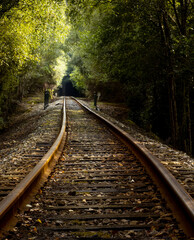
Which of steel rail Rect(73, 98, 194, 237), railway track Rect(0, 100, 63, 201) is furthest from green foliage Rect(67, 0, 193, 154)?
railway track Rect(0, 100, 63, 201)

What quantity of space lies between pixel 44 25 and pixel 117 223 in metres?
10.8

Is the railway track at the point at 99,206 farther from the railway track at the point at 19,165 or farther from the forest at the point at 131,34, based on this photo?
the forest at the point at 131,34

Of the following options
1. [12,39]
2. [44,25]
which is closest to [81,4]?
[44,25]

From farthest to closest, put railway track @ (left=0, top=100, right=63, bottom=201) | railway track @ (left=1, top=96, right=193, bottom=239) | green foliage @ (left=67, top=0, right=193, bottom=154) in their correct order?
1. green foliage @ (left=67, top=0, right=193, bottom=154)
2. railway track @ (left=0, top=100, right=63, bottom=201)
3. railway track @ (left=1, top=96, right=193, bottom=239)

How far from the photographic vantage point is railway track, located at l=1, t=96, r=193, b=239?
256 centimetres

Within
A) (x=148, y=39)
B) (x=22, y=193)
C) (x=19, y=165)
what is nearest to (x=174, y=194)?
(x=22, y=193)

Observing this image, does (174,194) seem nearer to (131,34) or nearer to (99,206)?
(99,206)

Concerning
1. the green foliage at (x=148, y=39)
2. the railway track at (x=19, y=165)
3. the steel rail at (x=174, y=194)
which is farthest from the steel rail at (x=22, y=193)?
the green foliage at (x=148, y=39)

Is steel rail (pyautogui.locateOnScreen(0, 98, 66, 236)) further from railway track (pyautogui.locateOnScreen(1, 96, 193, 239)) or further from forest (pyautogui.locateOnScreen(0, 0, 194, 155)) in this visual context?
forest (pyautogui.locateOnScreen(0, 0, 194, 155))

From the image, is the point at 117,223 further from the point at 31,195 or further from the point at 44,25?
the point at 44,25

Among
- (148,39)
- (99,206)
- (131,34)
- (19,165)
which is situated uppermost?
(131,34)

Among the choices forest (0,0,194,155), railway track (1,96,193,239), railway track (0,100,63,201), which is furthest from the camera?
forest (0,0,194,155)

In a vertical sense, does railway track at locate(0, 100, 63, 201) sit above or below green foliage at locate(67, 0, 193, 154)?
below

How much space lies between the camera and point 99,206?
318 centimetres
